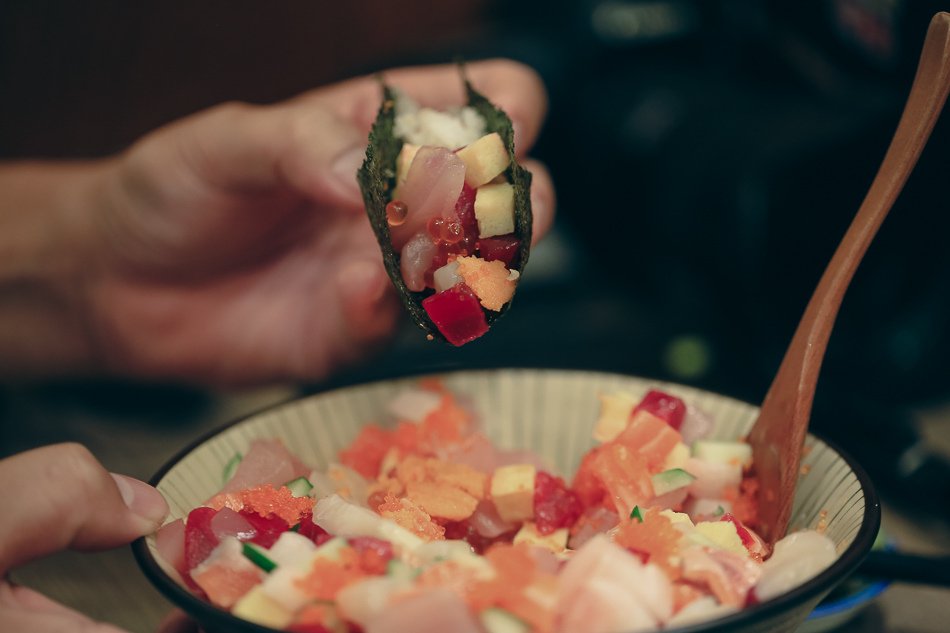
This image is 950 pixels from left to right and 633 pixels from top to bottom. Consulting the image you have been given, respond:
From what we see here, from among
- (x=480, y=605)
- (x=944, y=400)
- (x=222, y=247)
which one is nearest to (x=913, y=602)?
(x=944, y=400)

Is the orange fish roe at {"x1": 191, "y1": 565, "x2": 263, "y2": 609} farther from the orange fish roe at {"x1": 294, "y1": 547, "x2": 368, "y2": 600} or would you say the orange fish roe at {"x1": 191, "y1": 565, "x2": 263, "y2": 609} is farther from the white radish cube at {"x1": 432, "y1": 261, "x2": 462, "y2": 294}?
the white radish cube at {"x1": 432, "y1": 261, "x2": 462, "y2": 294}

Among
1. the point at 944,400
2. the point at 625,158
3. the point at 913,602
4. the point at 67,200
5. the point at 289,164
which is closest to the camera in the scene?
the point at 913,602

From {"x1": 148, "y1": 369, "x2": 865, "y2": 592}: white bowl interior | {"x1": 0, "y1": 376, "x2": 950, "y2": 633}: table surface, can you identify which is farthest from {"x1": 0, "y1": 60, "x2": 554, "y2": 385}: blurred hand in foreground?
{"x1": 148, "y1": 369, "x2": 865, "y2": 592}: white bowl interior

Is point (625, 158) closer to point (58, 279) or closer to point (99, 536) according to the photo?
point (58, 279)

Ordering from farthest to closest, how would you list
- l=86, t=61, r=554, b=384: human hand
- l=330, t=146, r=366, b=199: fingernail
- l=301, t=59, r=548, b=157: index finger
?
l=301, t=59, r=548, b=157: index finger
l=86, t=61, r=554, b=384: human hand
l=330, t=146, r=366, b=199: fingernail

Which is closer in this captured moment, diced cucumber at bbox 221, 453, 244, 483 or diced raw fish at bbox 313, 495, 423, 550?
diced raw fish at bbox 313, 495, 423, 550

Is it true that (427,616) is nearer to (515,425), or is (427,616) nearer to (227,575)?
(227,575)
